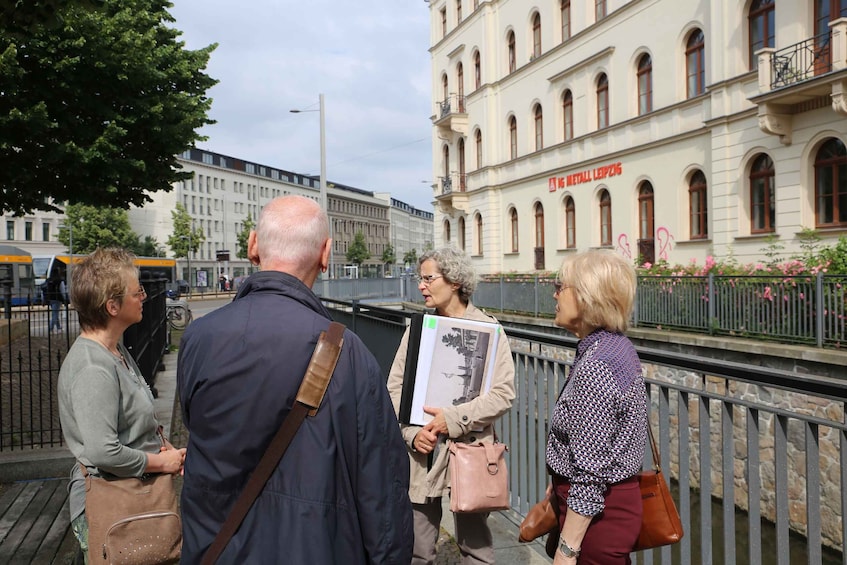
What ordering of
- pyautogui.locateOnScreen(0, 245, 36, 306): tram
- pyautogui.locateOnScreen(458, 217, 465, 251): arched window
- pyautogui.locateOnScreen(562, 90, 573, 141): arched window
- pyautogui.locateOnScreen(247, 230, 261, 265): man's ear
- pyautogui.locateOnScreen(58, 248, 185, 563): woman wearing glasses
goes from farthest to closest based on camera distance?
pyautogui.locateOnScreen(458, 217, 465, 251): arched window < pyautogui.locateOnScreen(0, 245, 36, 306): tram < pyautogui.locateOnScreen(562, 90, 573, 141): arched window < pyautogui.locateOnScreen(58, 248, 185, 563): woman wearing glasses < pyautogui.locateOnScreen(247, 230, 261, 265): man's ear

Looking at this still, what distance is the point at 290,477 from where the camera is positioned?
1798mm

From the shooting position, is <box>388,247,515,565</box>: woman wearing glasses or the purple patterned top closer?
the purple patterned top

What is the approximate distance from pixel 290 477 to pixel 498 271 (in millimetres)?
32132

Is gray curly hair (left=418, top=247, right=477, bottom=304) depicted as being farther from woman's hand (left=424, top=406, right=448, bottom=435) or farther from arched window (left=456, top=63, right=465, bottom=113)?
arched window (left=456, top=63, right=465, bottom=113)

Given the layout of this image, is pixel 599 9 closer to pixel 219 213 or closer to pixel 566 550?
pixel 566 550

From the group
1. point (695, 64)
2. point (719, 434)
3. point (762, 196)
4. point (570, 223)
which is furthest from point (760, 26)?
point (719, 434)

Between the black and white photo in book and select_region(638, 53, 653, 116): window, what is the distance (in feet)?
73.2

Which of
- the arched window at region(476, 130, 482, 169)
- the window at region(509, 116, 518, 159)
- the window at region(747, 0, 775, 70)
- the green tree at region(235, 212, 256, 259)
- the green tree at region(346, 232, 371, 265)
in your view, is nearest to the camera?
the window at region(747, 0, 775, 70)

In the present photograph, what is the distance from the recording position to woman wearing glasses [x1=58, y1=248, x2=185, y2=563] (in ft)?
8.74

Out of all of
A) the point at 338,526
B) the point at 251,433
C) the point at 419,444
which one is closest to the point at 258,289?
the point at 251,433

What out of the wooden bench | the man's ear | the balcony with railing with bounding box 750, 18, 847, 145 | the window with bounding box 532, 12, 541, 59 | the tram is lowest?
the wooden bench

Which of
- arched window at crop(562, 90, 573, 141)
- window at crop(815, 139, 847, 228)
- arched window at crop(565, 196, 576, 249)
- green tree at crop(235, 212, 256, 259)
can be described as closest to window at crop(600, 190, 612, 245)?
arched window at crop(565, 196, 576, 249)

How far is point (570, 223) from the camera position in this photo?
1115 inches

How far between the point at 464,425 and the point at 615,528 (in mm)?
950
